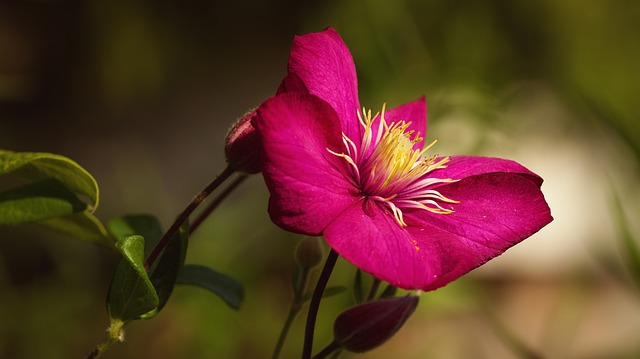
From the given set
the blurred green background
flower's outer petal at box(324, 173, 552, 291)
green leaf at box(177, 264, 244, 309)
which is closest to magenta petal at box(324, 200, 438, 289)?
flower's outer petal at box(324, 173, 552, 291)

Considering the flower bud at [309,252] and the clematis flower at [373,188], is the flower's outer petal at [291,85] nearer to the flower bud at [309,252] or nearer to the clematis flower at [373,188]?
the clematis flower at [373,188]

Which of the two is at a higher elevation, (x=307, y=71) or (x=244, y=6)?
(x=307, y=71)

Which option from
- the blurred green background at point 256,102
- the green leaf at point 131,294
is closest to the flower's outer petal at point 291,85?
the green leaf at point 131,294

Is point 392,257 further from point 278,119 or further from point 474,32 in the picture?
point 474,32

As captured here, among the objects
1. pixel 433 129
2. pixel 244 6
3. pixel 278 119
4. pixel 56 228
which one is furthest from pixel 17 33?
pixel 278 119

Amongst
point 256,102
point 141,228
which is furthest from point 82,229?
point 256,102

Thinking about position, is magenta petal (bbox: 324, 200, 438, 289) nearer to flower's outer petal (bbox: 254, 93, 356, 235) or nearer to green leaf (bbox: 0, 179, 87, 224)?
flower's outer petal (bbox: 254, 93, 356, 235)

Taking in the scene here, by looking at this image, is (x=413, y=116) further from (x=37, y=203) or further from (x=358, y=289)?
(x=37, y=203)
